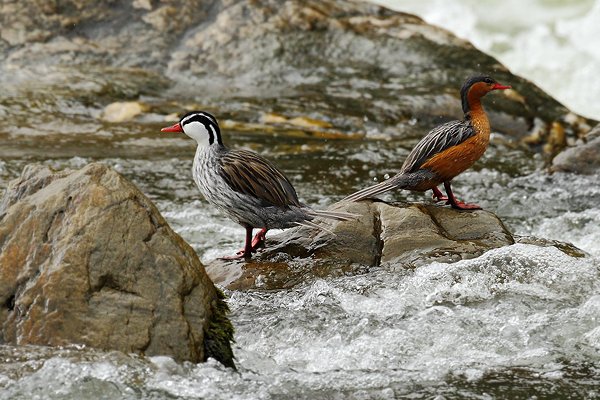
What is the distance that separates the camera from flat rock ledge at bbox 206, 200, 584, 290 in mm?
6656

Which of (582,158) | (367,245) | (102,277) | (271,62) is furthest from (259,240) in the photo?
(271,62)

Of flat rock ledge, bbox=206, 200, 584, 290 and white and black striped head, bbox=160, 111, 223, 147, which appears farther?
white and black striped head, bbox=160, 111, 223, 147

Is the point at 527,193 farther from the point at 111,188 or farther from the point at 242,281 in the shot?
the point at 111,188

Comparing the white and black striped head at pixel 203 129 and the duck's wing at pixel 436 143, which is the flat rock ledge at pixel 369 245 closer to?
the duck's wing at pixel 436 143

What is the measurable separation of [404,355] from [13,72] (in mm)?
8521

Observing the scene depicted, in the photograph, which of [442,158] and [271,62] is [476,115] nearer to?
[442,158]

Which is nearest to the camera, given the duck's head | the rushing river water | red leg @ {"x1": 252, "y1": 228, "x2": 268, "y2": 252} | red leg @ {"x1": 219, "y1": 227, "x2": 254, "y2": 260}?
the rushing river water

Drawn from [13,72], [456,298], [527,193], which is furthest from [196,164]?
[13,72]

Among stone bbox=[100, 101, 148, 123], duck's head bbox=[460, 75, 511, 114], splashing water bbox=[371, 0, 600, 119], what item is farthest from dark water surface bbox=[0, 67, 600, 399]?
splashing water bbox=[371, 0, 600, 119]

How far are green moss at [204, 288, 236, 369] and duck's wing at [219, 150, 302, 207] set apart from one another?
111cm

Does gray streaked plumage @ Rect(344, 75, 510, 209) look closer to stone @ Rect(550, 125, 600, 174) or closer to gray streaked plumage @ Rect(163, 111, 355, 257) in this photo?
gray streaked plumage @ Rect(163, 111, 355, 257)

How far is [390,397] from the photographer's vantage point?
17.0 feet

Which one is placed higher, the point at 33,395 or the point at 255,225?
the point at 255,225

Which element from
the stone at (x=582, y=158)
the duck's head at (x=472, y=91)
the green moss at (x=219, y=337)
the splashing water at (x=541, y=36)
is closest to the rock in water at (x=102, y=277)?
the green moss at (x=219, y=337)
